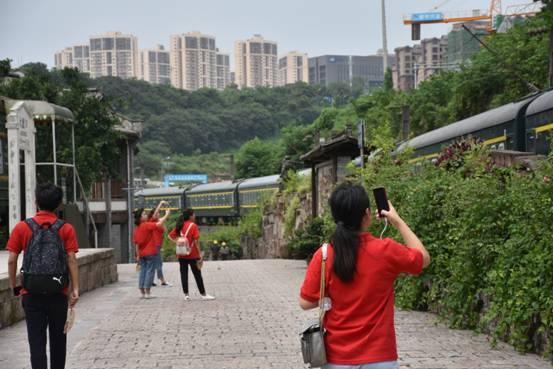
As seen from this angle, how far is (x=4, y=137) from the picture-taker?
24391 mm

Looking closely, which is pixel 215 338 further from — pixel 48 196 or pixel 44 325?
pixel 48 196

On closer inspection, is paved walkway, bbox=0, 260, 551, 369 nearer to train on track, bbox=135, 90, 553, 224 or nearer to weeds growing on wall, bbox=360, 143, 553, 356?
weeds growing on wall, bbox=360, 143, 553, 356

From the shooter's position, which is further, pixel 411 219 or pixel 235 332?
pixel 411 219

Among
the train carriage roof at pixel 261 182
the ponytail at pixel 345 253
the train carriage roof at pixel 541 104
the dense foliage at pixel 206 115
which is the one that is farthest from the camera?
the dense foliage at pixel 206 115

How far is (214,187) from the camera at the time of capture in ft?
194

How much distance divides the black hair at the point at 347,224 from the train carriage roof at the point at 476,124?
13493 mm

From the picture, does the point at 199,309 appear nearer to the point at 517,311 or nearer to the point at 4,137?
the point at 517,311

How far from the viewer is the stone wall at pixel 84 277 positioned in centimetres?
1121

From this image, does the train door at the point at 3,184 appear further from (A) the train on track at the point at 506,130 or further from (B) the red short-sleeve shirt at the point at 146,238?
(A) the train on track at the point at 506,130

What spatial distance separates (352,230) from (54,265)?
2.92m

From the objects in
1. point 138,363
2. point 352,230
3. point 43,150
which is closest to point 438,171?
point 138,363

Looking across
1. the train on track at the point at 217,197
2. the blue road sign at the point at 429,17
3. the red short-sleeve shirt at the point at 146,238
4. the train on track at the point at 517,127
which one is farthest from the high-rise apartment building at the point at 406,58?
the red short-sleeve shirt at the point at 146,238

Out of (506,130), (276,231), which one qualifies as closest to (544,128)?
(506,130)

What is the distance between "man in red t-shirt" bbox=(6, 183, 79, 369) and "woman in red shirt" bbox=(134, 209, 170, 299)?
8.20 metres
